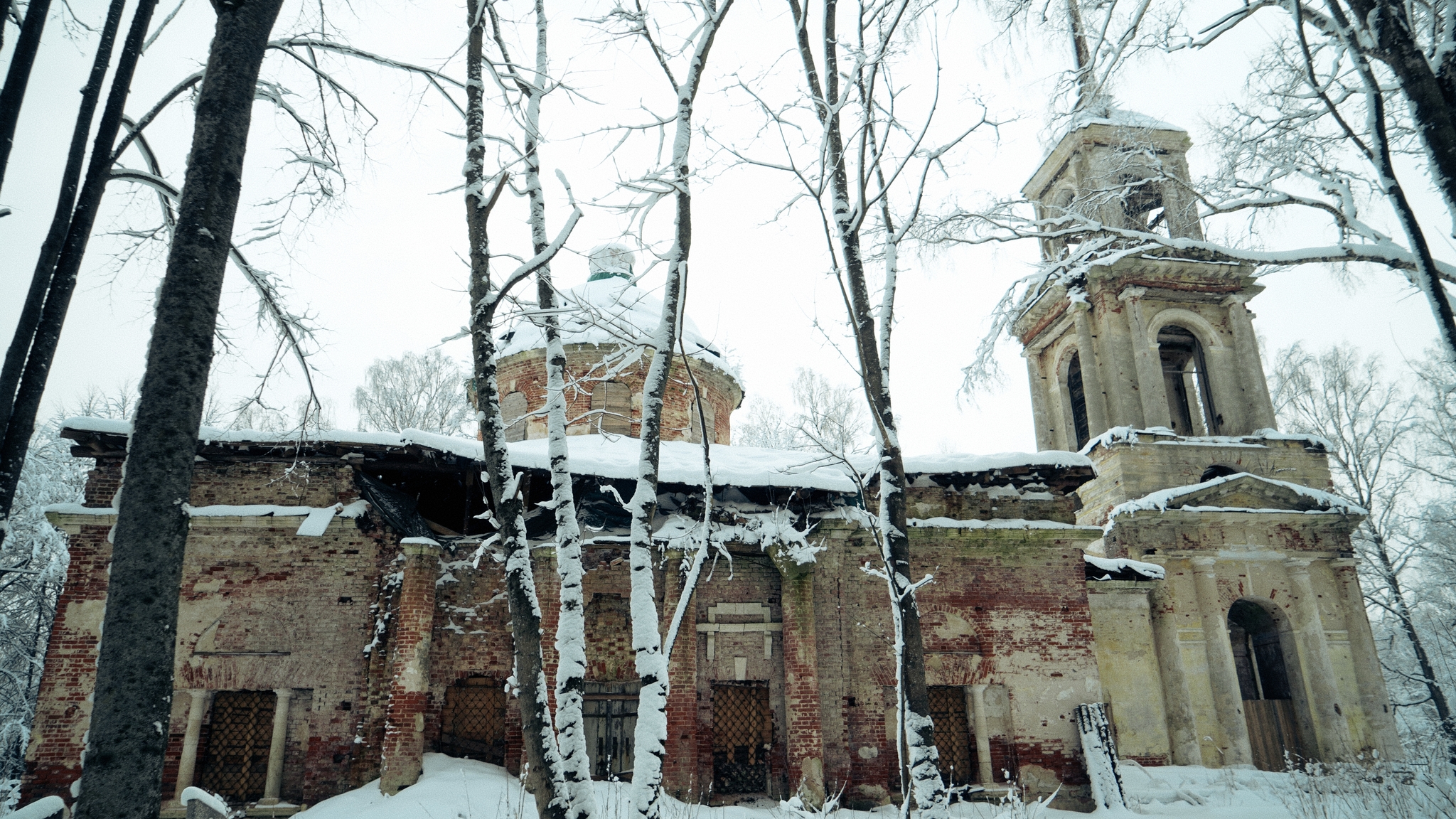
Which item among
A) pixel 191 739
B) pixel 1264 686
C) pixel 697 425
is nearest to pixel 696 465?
pixel 697 425

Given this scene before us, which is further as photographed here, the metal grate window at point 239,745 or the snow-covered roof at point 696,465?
the snow-covered roof at point 696,465

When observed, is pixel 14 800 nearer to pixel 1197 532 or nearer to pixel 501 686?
pixel 501 686

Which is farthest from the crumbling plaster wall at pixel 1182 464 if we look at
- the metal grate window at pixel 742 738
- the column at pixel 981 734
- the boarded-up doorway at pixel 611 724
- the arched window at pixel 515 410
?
the arched window at pixel 515 410

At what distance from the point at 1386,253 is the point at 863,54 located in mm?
4654

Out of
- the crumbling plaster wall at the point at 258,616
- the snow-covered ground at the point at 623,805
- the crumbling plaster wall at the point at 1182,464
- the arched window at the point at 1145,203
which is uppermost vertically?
the arched window at the point at 1145,203

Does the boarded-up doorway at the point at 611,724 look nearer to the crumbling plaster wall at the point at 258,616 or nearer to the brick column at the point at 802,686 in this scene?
the brick column at the point at 802,686

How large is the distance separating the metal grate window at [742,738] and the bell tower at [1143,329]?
37.8 ft

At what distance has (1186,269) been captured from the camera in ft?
65.1

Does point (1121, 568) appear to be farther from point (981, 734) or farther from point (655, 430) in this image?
point (655, 430)

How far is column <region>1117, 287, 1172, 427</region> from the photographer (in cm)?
1873

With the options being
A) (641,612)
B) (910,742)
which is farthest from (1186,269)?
(641,612)

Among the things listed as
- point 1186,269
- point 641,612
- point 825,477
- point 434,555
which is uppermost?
point 1186,269

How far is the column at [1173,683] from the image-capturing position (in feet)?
51.2

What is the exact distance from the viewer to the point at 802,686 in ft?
35.7
